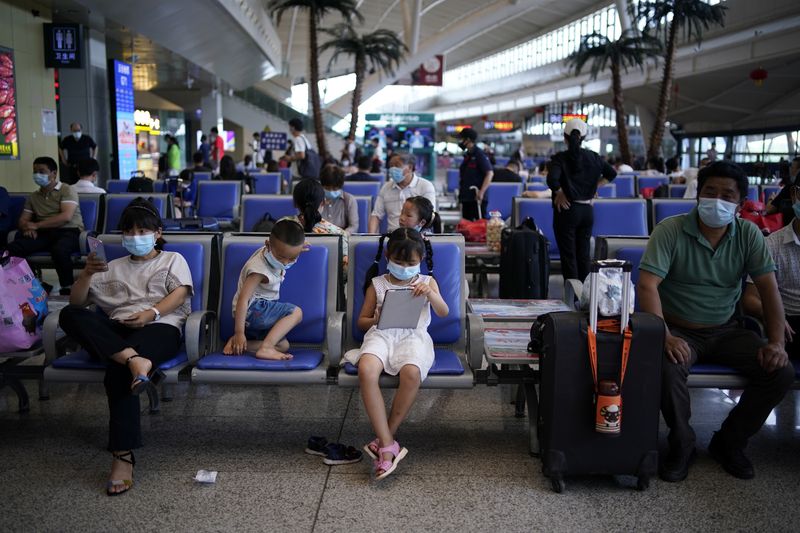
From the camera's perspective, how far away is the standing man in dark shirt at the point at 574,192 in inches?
267

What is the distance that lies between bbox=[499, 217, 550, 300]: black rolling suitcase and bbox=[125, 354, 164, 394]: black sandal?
2.94 m

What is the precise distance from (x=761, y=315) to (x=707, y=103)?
34.1m

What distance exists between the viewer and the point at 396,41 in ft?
88.4

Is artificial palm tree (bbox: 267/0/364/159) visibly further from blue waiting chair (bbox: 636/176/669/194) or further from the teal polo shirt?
the teal polo shirt

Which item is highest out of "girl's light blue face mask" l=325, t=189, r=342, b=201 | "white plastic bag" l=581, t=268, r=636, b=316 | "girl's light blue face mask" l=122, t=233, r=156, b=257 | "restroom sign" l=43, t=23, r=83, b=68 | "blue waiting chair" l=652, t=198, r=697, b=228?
"restroom sign" l=43, t=23, r=83, b=68

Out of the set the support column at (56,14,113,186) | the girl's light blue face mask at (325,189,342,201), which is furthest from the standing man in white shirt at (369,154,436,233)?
the support column at (56,14,113,186)

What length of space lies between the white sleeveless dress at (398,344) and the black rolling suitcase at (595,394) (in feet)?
1.98

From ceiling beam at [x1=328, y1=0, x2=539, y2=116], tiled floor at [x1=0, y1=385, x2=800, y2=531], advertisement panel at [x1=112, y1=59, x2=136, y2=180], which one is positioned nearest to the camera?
tiled floor at [x1=0, y1=385, x2=800, y2=531]

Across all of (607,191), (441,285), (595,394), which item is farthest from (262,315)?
(607,191)

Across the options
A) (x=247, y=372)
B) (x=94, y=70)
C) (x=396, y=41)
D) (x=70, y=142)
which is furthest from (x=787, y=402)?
(x=396, y=41)

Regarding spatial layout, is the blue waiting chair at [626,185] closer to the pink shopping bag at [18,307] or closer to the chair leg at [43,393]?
the chair leg at [43,393]

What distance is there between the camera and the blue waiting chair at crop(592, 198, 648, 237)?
697cm

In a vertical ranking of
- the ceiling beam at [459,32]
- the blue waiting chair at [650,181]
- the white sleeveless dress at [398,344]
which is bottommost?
the white sleeveless dress at [398,344]

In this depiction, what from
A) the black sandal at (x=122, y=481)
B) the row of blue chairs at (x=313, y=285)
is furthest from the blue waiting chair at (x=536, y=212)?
the black sandal at (x=122, y=481)
